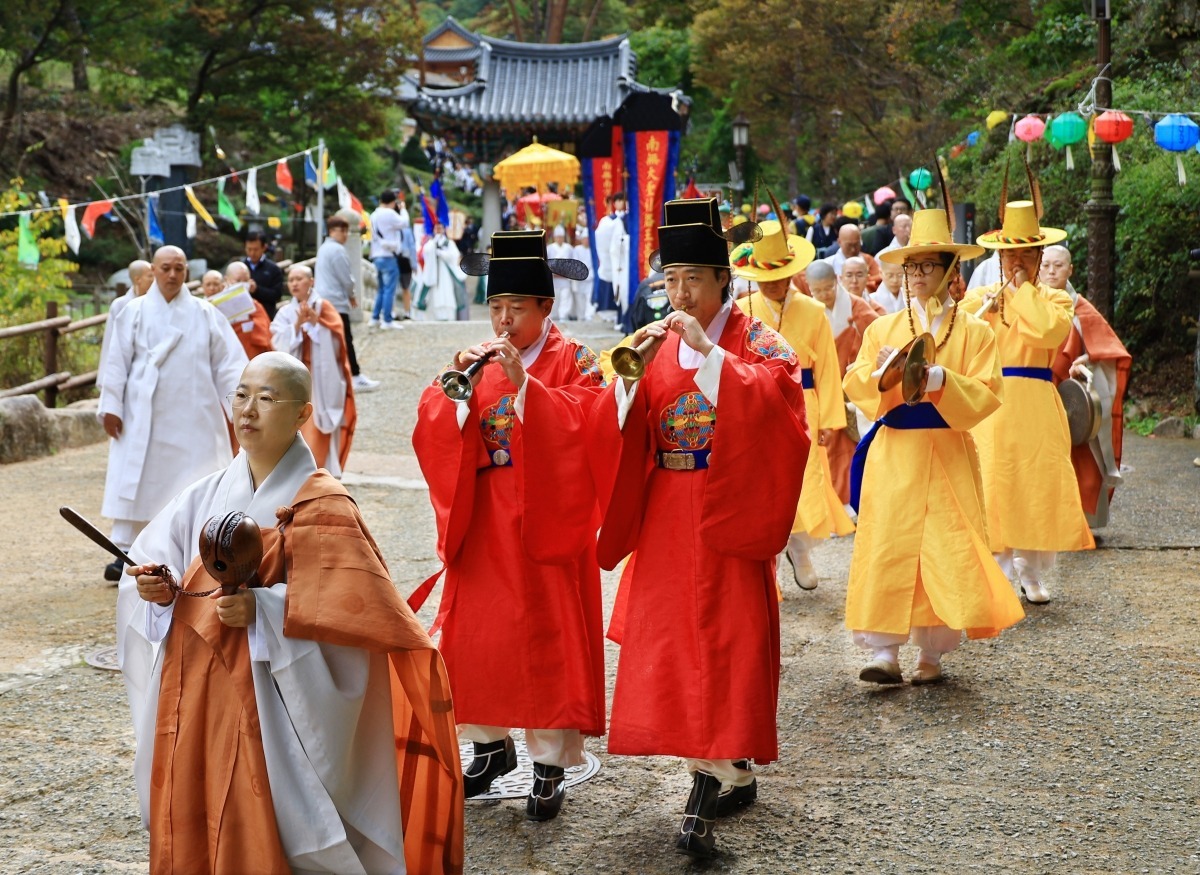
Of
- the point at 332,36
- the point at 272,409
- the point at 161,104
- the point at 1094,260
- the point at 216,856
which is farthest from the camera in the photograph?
the point at 161,104

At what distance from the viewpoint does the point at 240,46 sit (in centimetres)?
2261

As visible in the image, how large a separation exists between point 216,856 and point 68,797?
165 centimetres

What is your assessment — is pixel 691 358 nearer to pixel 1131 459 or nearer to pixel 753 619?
pixel 753 619

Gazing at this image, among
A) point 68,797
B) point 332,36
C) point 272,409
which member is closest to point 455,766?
point 272,409

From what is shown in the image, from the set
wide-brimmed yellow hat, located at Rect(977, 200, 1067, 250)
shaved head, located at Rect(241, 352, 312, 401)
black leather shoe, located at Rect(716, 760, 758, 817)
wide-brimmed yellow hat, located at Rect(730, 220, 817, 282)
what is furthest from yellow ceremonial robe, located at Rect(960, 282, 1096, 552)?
shaved head, located at Rect(241, 352, 312, 401)

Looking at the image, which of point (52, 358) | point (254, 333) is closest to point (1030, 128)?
point (254, 333)

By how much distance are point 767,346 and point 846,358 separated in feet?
15.5

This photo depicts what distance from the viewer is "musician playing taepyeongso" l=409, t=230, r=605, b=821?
4.30m

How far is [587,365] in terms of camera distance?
15.0 ft

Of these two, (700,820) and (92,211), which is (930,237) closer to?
(700,820)

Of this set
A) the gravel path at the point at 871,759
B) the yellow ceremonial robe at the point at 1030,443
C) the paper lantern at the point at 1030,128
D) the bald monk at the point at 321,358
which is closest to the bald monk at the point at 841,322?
the gravel path at the point at 871,759

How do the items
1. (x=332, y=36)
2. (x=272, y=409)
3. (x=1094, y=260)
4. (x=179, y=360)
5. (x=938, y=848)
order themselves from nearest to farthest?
(x=272, y=409), (x=938, y=848), (x=179, y=360), (x=1094, y=260), (x=332, y=36)

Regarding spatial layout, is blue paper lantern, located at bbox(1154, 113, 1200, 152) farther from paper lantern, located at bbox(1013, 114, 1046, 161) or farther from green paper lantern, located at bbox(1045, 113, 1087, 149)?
paper lantern, located at bbox(1013, 114, 1046, 161)

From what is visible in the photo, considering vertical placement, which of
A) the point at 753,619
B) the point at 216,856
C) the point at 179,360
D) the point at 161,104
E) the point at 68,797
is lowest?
the point at 68,797
